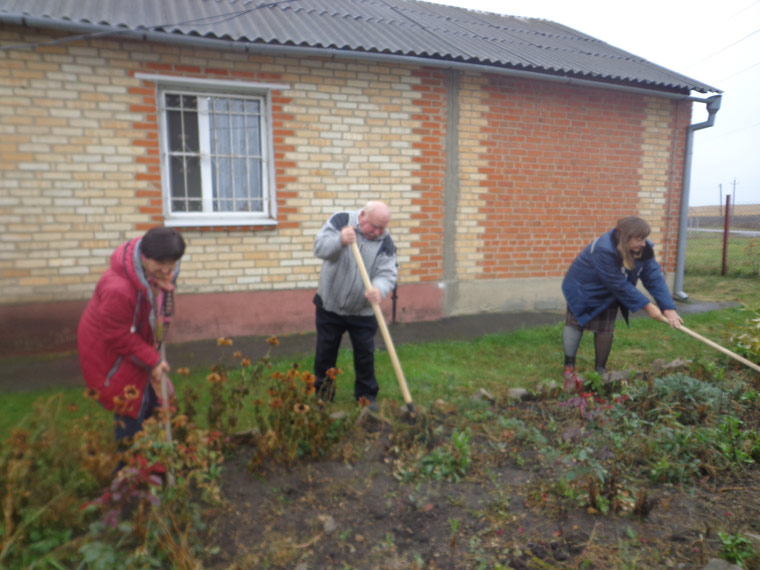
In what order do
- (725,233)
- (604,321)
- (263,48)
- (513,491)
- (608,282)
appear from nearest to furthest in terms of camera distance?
(513,491) < (608,282) < (604,321) < (263,48) < (725,233)

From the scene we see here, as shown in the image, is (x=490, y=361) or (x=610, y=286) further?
(x=490, y=361)

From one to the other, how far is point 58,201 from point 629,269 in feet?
17.5

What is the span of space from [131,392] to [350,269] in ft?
5.34

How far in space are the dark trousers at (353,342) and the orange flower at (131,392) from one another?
5.07ft

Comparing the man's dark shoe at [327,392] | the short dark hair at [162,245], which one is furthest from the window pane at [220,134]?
the short dark hair at [162,245]

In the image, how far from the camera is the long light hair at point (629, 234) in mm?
4105

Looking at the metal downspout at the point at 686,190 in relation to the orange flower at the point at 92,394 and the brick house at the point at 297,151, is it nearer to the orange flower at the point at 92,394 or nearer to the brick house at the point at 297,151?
the brick house at the point at 297,151

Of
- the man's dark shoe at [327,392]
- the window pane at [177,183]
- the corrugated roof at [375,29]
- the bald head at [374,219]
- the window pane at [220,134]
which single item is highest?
the corrugated roof at [375,29]

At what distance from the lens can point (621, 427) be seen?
3289 millimetres

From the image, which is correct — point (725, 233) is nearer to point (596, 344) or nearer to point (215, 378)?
point (596, 344)

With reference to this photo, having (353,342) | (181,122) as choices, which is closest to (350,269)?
(353,342)

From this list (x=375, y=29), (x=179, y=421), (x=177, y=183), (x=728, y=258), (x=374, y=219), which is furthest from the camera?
(x=728, y=258)

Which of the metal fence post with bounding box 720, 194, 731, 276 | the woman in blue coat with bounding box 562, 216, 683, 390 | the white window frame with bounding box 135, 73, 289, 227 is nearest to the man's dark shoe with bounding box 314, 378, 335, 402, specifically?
the woman in blue coat with bounding box 562, 216, 683, 390

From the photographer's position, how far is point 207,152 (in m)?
5.83
